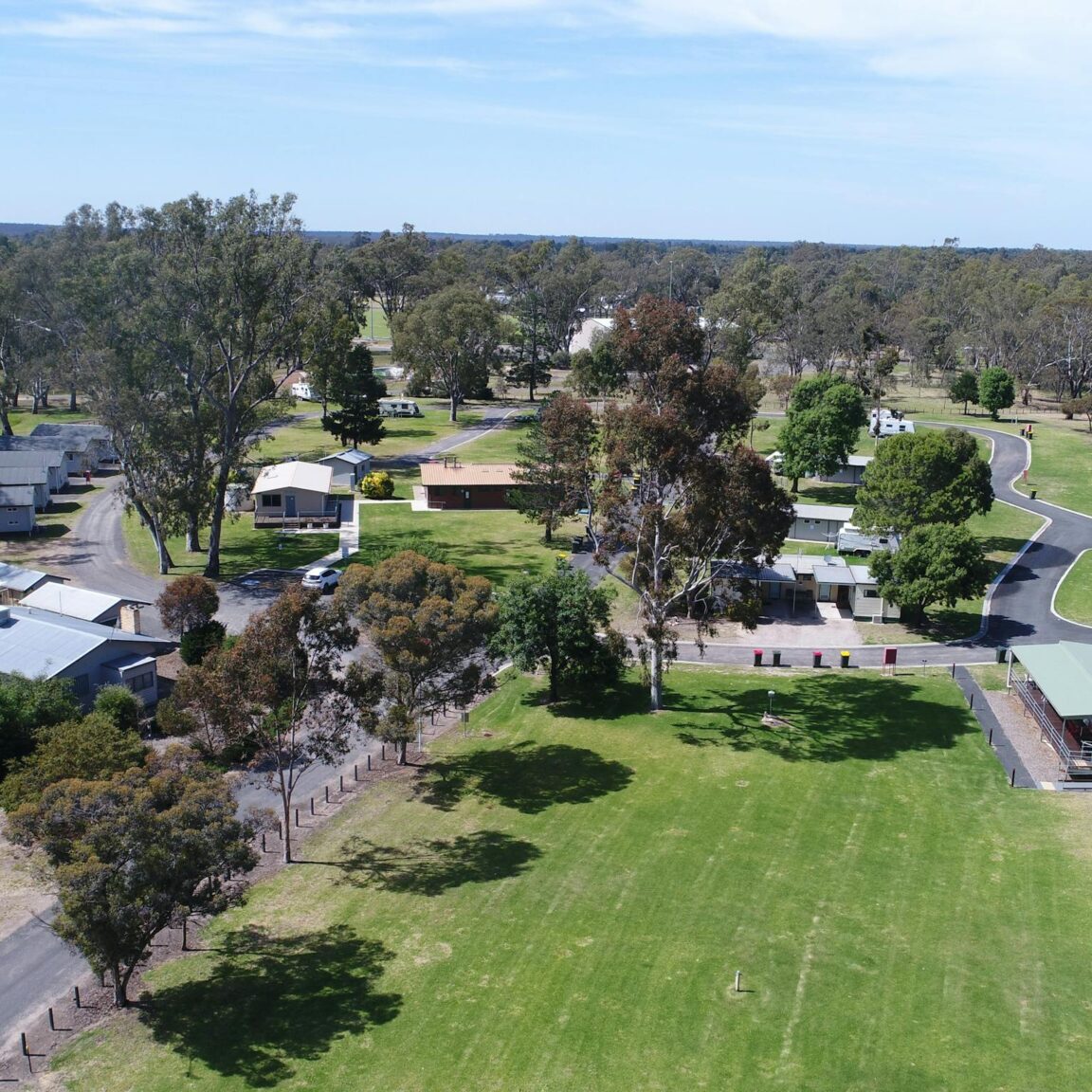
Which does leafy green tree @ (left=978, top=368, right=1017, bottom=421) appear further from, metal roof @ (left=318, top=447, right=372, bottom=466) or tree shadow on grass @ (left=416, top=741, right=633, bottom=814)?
tree shadow on grass @ (left=416, top=741, right=633, bottom=814)

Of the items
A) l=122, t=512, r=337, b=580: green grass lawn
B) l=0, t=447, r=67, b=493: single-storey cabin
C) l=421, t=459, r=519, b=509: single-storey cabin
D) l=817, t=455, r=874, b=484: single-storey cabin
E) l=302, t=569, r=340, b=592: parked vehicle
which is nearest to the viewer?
l=302, t=569, r=340, b=592: parked vehicle

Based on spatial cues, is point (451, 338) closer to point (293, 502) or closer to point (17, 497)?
point (293, 502)

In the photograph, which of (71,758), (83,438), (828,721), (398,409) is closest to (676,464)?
(828,721)

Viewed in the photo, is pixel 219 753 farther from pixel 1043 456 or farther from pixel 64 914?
pixel 1043 456

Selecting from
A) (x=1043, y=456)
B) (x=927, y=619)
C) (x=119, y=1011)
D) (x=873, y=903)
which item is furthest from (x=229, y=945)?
(x=1043, y=456)

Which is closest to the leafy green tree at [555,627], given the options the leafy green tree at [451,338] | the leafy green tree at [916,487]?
the leafy green tree at [916,487]

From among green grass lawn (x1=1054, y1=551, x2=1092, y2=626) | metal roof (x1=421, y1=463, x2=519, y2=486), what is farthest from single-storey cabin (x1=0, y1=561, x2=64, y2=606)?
green grass lawn (x1=1054, y1=551, x2=1092, y2=626)
